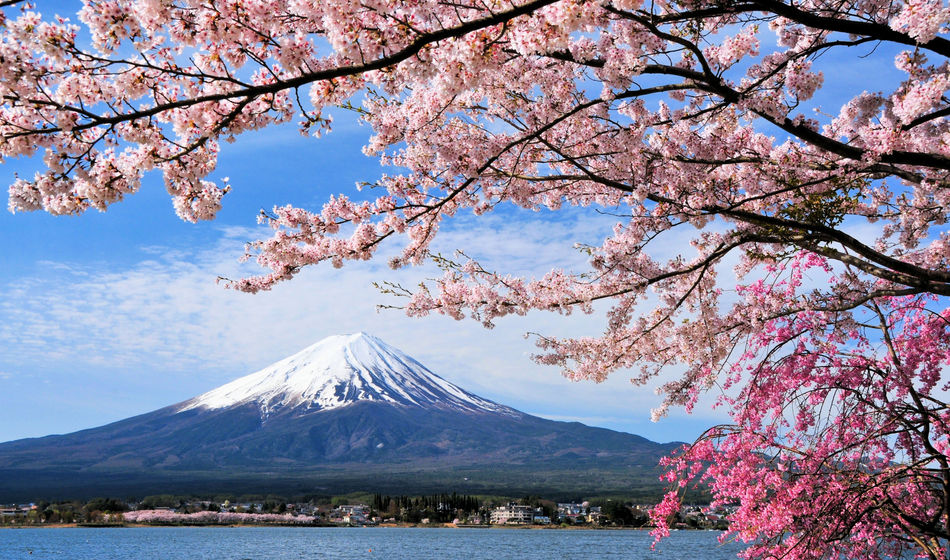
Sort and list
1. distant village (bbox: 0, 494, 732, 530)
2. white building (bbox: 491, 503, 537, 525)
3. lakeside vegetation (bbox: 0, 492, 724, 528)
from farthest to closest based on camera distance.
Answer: lakeside vegetation (bbox: 0, 492, 724, 528)
distant village (bbox: 0, 494, 732, 530)
white building (bbox: 491, 503, 537, 525)

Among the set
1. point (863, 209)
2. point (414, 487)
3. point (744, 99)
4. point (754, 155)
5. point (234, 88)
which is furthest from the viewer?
point (414, 487)

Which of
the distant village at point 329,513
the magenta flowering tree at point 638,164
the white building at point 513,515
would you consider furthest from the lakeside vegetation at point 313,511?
the magenta flowering tree at point 638,164

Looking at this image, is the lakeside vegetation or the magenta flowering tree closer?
the magenta flowering tree

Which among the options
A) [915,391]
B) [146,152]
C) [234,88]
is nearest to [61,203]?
[146,152]

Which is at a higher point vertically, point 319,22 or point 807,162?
point 319,22

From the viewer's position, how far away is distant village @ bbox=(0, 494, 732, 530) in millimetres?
122750

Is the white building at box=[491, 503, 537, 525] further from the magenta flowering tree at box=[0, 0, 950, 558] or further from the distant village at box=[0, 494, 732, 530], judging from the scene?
the magenta flowering tree at box=[0, 0, 950, 558]

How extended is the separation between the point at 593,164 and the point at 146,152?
4018 mm

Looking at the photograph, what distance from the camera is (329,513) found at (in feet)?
442

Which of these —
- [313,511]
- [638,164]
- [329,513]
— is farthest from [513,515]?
[638,164]

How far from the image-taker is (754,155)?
5992mm

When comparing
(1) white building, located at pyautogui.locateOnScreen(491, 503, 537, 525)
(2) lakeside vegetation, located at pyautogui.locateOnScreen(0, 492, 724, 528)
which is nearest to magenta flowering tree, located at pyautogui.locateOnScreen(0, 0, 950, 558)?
(2) lakeside vegetation, located at pyautogui.locateOnScreen(0, 492, 724, 528)

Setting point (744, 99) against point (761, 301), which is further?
point (761, 301)

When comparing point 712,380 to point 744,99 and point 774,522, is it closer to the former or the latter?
point 774,522
